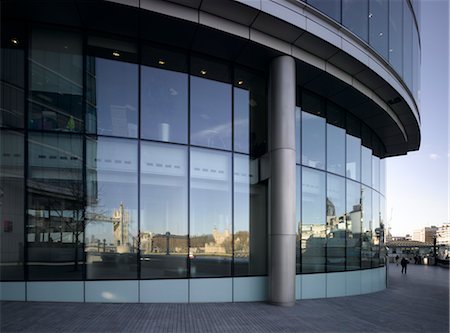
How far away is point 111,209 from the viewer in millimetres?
11227

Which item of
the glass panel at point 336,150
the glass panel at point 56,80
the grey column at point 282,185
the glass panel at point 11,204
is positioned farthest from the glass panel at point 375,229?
the glass panel at point 11,204

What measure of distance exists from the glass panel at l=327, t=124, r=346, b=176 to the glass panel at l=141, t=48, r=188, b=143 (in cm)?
690

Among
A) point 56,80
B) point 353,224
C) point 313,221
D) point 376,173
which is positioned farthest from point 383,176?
point 56,80

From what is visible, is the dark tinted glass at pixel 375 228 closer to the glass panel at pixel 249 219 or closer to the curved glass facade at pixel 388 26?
the curved glass facade at pixel 388 26

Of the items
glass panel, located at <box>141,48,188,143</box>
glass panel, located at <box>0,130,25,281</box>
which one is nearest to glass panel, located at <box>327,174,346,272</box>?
glass panel, located at <box>141,48,188,143</box>

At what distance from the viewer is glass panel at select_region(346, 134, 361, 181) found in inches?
671

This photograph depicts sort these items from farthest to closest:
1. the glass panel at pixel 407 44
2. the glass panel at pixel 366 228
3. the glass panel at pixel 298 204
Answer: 1. the glass panel at pixel 366 228
2. the glass panel at pixel 407 44
3. the glass panel at pixel 298 204

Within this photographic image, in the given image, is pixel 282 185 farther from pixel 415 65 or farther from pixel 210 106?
pixel 415 65

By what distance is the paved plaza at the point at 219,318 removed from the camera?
8.49 meters

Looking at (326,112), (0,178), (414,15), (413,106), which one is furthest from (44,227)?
(414,15)

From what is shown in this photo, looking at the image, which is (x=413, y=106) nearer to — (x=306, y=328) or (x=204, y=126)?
(x=204, y=126)

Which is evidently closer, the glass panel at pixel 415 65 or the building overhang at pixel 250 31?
the building overhang at pixel 250 31

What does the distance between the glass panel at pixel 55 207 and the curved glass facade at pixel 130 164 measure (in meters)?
0.03

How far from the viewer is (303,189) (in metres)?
14.4
